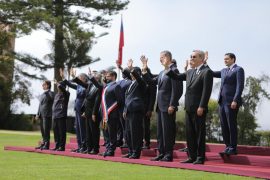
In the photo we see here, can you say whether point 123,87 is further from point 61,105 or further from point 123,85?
point 61,105

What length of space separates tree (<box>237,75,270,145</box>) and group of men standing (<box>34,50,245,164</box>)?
10251mm

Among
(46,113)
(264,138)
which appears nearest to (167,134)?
(46,113)

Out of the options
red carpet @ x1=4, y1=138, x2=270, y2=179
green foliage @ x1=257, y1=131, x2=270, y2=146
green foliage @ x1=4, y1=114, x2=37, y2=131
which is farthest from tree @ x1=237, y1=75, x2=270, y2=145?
green foliage @ x1=4, y1=114, x2=37, y2=131

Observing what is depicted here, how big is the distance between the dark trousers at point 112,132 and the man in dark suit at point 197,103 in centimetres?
231

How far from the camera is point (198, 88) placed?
918cm

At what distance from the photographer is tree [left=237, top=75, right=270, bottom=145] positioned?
22.0 m

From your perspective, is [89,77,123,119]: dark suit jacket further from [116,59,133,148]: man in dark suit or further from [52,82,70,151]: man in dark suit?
[52,82,70,151]: man in dark suit

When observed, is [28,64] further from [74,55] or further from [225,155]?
[225,155]

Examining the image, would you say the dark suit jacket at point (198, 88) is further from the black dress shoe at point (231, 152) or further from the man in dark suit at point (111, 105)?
the man in dark suit at point (111, 105)

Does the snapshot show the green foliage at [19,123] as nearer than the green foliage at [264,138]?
No

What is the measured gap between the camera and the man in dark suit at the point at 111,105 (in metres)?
11.2

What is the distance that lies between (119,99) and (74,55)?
27862mm

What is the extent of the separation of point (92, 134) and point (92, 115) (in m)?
0.41

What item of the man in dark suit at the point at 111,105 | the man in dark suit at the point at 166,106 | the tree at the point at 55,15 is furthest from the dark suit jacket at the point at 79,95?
the tree at the point at 55,15
